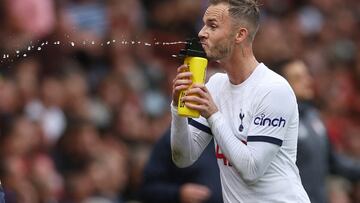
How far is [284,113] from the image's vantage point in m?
6.52

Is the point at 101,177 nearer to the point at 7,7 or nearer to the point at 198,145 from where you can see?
the point at 7,7

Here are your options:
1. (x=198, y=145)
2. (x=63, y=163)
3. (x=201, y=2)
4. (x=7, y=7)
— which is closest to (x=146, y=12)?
(x=201, y=2)

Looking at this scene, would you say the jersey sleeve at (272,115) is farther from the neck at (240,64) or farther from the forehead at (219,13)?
the forehead at (219,13)

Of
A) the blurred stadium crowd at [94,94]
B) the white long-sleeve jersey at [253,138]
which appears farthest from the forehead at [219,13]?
the blurred stadium crowd at [94,94]

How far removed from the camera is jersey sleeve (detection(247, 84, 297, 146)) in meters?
6.45

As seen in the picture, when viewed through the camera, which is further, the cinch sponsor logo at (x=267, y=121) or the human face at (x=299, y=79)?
the human face at (x=299, y=79)

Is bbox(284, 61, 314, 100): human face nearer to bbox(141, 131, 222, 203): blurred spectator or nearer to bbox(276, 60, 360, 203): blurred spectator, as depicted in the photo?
bbox(276, 60, 360, 203): blurred spectator

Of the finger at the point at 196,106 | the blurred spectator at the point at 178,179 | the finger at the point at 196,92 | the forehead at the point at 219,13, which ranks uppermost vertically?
the forehead at the point at 219,13

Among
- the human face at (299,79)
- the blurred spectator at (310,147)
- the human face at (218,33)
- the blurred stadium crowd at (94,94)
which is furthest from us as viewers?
the blurred stadium crowd at (94,94)

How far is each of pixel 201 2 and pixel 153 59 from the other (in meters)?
1.25

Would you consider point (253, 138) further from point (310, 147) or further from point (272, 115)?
point (310, 147)

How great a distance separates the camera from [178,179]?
28.7ft

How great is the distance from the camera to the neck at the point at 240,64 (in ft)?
21.9

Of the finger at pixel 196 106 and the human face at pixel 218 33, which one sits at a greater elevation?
the human face at pixel 218 33
